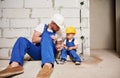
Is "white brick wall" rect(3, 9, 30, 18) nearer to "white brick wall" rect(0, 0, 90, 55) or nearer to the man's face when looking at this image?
"white brick wall" rect(0, 0, 90, 55)

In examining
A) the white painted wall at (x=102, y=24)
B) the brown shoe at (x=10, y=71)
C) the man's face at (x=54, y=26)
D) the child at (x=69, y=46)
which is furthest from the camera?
the white painted wall at (x=102, y=24)

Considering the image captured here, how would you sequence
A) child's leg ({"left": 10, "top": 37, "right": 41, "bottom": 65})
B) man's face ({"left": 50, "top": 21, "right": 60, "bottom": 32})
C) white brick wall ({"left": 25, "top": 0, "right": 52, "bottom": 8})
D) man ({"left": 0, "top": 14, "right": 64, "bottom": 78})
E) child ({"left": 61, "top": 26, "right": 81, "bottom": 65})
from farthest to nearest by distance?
white brick wall ({"left": 25, "top": 0, "right": 52, "bottom": 8}) → child ({"left": 61, "top": 26, "right": 81, "bottom": 65}) → man's face ({"left": 50, "top": 21, "right": 60, "bottom": 32}) → child's leg ({"left": 10, "top": 37, "right": 41, "bottom": 65}) → man ({"left": 0, "top": 14, "right": 64, "bottom": 78})

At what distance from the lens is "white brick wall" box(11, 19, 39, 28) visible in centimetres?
331

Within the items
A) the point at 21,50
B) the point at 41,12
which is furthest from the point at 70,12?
the point at 21,50

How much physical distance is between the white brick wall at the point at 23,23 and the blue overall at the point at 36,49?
0.68 meters

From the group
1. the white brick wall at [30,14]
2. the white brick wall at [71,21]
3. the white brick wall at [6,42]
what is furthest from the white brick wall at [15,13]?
the white brick wall at [71,21]

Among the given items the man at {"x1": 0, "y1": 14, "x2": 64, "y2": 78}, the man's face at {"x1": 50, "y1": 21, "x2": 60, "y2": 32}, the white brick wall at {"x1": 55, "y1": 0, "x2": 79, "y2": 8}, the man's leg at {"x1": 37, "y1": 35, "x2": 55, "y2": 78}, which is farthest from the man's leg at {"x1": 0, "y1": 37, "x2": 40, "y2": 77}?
the white brick wall at {"x1": 55, "y1": 0, "x2": 79, "y2": 8}

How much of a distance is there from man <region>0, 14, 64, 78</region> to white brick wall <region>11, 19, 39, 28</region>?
2.02 feet

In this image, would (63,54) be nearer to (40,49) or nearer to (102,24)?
(40,49)

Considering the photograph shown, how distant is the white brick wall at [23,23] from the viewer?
3.31 meters

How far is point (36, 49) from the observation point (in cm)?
260

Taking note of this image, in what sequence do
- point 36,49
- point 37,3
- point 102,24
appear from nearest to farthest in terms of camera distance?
point 36,49 → point 37,3 → point 102,24

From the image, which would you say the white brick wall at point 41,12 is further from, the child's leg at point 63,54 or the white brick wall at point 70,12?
the child's leg at point 63,54

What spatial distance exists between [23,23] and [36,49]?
854 millimetres
